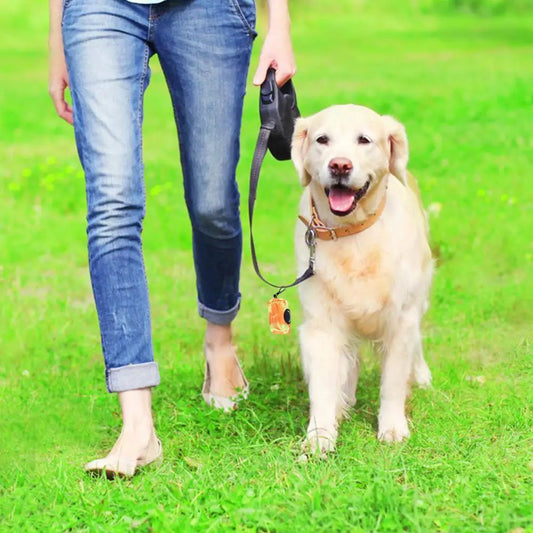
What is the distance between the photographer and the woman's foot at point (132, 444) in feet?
10.5

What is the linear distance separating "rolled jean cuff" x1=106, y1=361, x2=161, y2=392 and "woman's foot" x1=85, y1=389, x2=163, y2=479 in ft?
0.09

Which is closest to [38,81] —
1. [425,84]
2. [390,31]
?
[425,84]

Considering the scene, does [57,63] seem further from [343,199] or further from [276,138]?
[343,199]

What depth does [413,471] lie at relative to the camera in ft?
9.84

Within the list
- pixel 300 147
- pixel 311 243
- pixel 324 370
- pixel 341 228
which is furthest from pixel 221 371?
pixel 300 147

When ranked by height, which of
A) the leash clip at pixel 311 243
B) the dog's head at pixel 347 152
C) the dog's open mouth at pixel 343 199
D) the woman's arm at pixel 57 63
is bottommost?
the leash clip at pixel 311 243

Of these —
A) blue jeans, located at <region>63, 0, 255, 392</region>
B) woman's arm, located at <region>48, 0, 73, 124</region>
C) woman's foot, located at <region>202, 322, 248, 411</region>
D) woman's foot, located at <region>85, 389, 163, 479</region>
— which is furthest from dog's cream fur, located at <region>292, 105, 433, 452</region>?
woman's arm, located at <region>48, 0, 73, 124</region>

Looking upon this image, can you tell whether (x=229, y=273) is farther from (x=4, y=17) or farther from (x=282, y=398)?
(x=4, y=17)

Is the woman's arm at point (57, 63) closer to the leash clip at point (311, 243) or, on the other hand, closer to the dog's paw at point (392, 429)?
the leash clip at point (311, 243)

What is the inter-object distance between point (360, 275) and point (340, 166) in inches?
17.2

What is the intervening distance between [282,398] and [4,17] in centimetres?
2405

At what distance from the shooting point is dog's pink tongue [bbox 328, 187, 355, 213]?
136 inches

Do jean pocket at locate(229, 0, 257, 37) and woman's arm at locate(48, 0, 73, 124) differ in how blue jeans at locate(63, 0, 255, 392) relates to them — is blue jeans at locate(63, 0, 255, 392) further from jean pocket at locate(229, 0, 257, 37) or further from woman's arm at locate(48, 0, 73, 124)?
woman's arm at locate(48, 0, 73, 124)

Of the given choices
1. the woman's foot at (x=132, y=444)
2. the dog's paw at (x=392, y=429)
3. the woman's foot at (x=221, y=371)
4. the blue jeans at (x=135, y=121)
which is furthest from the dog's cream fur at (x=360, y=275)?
the woman's foot at (x=132, y=444)
